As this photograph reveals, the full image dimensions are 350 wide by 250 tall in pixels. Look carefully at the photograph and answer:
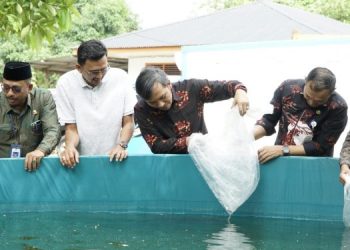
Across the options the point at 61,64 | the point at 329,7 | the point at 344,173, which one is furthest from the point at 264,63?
the point at 329,7

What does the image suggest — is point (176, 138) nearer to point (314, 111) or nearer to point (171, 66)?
point (314, 111)

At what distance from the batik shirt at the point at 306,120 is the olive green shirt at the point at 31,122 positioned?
1.39 meters

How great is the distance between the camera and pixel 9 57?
19.8 meters

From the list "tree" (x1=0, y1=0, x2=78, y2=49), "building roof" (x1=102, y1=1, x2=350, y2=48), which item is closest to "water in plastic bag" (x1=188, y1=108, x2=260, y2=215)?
"tree" (x1=0, y1=0, x2=78, y2=49)

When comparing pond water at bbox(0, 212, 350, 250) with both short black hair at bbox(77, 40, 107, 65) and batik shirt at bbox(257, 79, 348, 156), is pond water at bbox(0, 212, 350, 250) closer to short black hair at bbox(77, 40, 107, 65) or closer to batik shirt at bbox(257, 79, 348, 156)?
batik shirt at bbox(257, 79, 348, 156)

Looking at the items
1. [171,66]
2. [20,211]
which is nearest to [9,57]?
[171,66]

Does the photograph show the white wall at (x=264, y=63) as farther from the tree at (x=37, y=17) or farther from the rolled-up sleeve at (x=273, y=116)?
Answer: the tree at (x=37, y=17)

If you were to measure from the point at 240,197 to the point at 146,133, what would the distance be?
→ 71 cm

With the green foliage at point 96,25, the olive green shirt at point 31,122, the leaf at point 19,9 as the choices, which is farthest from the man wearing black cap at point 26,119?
the green foliage at point 96,25

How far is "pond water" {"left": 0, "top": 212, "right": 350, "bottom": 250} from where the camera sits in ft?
10.5

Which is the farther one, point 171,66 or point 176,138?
point 171,66

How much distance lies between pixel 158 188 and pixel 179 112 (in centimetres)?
59

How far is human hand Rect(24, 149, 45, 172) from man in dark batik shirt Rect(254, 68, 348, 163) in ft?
4.62

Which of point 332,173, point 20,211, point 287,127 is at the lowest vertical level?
point 20,211
